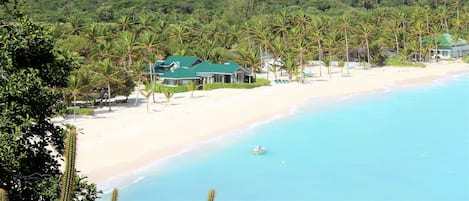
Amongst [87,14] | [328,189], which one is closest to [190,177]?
[328,189]

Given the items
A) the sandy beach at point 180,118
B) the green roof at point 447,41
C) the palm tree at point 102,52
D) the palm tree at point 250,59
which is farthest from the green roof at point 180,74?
the green roof at point 447,41

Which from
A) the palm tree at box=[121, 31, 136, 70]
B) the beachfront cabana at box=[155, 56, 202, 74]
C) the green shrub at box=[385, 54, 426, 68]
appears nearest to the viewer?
the palm tree at box=[121, 31, 136, 70]

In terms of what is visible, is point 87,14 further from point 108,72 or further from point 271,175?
point 271,175

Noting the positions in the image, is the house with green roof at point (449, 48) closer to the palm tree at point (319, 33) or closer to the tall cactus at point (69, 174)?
the palm tree at point (319, 33)

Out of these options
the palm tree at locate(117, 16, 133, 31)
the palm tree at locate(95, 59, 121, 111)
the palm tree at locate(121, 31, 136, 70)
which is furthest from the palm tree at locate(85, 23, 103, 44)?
the palm tree at locate(95, 59, 121, 111)

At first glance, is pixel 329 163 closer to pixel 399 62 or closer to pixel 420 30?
pixel 399 62

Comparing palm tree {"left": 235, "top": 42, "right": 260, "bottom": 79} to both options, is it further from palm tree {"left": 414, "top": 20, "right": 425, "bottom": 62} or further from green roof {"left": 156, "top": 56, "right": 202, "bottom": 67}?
palm tree {"left": 414, "top": 20, "right": 425, "bottom": 62}
